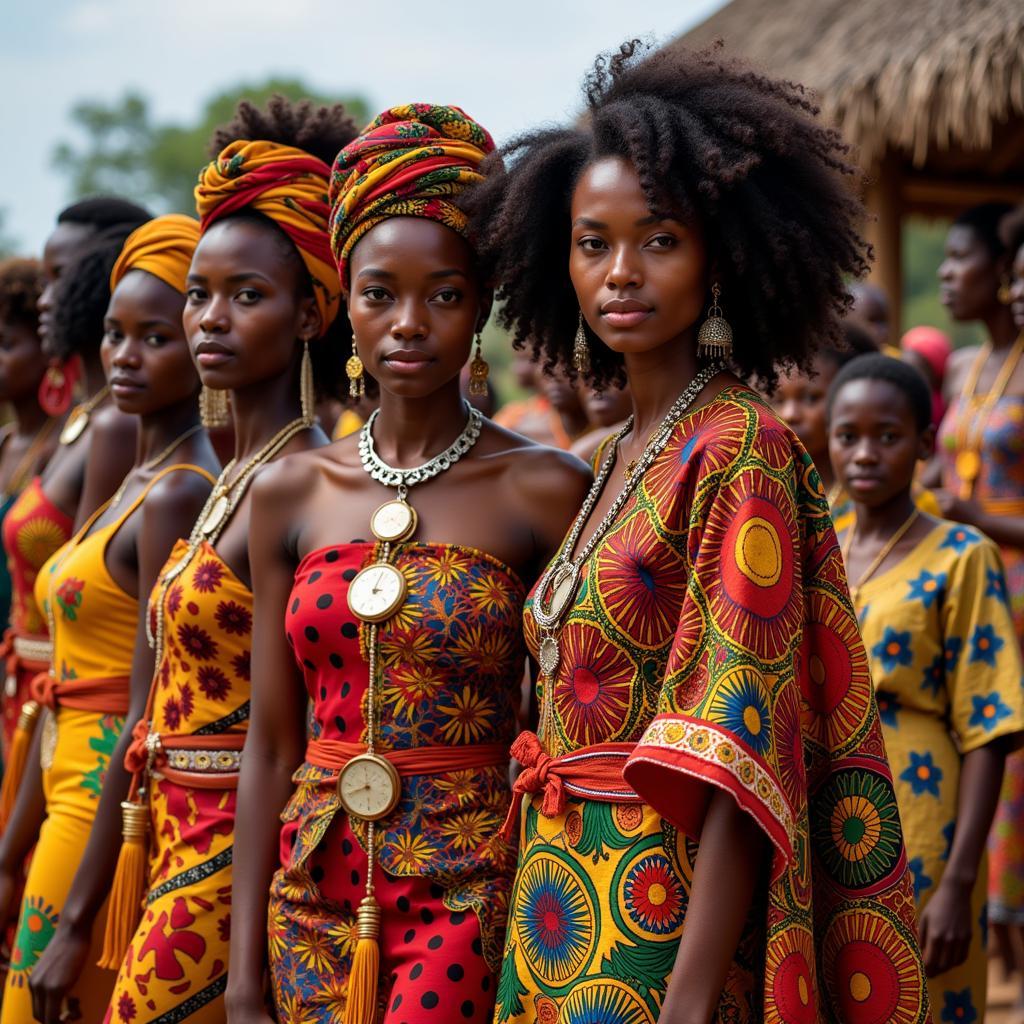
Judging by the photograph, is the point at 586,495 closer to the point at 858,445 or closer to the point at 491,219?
the point at 491,219

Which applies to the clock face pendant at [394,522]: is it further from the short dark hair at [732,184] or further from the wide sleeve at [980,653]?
the wide sleeve at [980,653]

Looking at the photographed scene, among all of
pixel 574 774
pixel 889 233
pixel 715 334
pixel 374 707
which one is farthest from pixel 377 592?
pixel 889 233

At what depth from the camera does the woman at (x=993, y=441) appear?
217 inches

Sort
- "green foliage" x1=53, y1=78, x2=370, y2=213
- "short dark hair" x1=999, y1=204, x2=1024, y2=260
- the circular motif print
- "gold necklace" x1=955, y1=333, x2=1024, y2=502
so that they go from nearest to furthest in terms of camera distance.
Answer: the circular motif print, "gold necklace" x1=955, y1=333, x2=1024, y2=502, "short dark hair" x1=999, y1=204, x2=1024, y2=260, "green foliage" x1=53, y1=78, x2=370, y2=213

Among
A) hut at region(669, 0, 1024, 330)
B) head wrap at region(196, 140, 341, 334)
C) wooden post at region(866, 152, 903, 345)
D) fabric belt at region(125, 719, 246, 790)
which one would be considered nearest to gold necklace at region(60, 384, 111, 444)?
head wrap at region(196, 140, 341, 334)

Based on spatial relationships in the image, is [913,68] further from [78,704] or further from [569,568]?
[569,568]

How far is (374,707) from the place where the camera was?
271 cm

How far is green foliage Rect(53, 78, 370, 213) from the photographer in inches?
1866

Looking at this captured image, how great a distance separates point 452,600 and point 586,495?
1.14 ft

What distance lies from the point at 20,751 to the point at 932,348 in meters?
5.34

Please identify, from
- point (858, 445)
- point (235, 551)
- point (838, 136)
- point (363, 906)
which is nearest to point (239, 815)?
point (363, 906)

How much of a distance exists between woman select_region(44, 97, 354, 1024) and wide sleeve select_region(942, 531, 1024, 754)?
5.88ft

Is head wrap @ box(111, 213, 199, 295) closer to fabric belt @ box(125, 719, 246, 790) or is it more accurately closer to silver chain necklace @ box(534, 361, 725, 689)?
fabric belt @ box(125, 719, 246, 790)

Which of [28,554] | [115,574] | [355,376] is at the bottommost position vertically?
[28,554]
